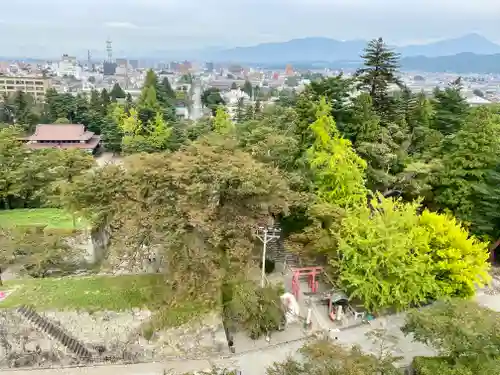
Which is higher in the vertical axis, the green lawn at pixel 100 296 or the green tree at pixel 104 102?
the green tree at pixel 104 102

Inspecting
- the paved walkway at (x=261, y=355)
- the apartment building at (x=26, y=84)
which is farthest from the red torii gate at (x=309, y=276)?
the apartment building at (x=26, y=84)

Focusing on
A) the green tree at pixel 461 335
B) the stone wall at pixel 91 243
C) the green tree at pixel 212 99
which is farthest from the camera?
the green tree at pixel 212 99

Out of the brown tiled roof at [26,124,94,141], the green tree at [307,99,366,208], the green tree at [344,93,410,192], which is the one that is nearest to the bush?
the green tree at [307,99,366,208]

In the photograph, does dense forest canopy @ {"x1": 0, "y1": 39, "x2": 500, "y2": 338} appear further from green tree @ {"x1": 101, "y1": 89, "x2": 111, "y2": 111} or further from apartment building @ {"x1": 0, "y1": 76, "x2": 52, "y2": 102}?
apartment building @ {"x1": 0, "y1": 76, "x2": 52, "y2": 102}

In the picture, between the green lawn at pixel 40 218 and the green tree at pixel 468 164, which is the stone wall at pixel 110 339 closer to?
the green lawn at pixel 40 218

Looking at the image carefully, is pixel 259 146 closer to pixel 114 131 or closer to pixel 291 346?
pixel 291 346

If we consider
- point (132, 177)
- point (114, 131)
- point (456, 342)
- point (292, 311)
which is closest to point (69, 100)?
point (114, 131)

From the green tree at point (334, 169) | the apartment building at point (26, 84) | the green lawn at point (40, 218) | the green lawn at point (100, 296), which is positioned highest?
the apartment building at point (26, 84)
